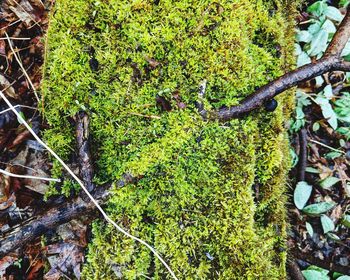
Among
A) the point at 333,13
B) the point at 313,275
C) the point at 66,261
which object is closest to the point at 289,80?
the point at 333,13

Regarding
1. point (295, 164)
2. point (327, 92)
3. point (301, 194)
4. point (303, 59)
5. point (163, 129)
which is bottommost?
point (301, 194)

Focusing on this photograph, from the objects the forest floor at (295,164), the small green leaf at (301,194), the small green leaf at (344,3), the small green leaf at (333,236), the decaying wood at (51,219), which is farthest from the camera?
the small green leaf at (344,3)

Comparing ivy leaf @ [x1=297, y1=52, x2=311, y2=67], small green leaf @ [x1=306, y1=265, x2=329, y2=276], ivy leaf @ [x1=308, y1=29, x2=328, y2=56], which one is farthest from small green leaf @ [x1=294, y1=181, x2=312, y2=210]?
ivy leaf @ [x1=308, y1=29, x2=328, y2=56]

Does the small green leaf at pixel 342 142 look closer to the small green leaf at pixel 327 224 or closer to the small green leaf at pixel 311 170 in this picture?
the small green leaf at pixel 311 170

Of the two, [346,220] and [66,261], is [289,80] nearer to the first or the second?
[346,220]

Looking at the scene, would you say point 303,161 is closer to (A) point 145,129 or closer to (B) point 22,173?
(A) point 145,129

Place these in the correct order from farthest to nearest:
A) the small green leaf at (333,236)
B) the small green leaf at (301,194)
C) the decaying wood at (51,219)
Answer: the small green leaf at (333,236)
the small green leaf at (301,194)
the decaying wood at (51,219)

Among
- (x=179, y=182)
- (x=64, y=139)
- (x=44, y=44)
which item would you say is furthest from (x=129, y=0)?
(x=179, y=182)

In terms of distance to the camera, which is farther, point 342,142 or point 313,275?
point 342,142

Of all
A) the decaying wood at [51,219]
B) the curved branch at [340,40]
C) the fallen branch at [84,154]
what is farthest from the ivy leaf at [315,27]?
the decaying wood at [51,219]
